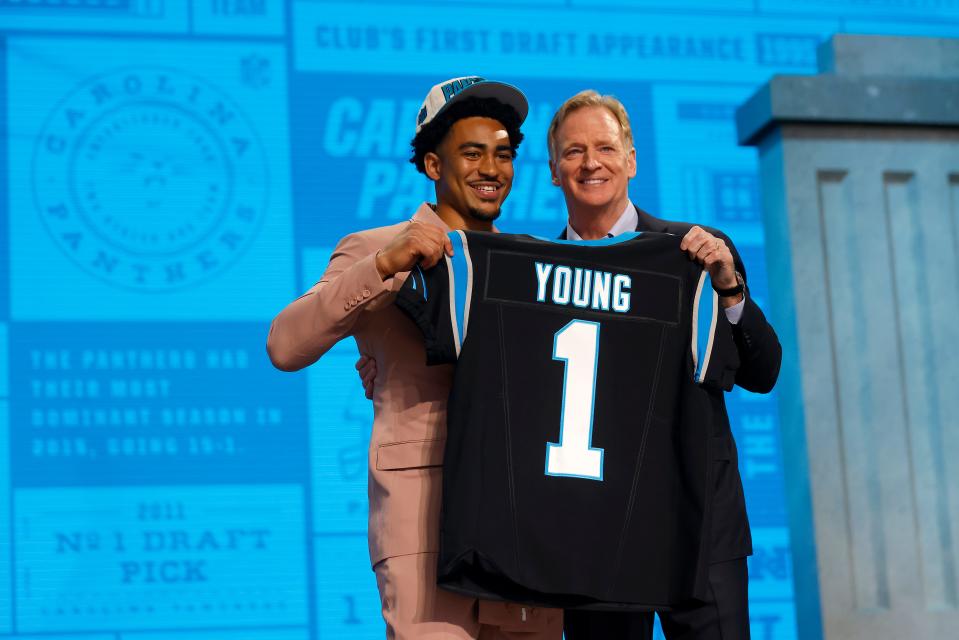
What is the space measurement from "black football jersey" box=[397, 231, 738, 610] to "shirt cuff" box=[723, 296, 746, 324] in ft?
0.12

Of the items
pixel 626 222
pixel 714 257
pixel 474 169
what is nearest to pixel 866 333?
pixel 626 222

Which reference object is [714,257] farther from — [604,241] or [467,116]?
[467,116]

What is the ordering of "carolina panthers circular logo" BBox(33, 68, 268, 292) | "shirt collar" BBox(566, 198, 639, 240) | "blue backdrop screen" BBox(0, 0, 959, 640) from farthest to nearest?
"carolina panthers circular logo" BBox(33, 68, 268, 292) → "blue backdrop screen" BBox(0, 0, 959, 640) → "shirt collar" BBox(566, 198, 639, 240)

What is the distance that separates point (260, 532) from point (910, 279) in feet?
6.89

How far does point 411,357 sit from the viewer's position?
6.24 ft

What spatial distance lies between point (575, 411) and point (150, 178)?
2.47 metres

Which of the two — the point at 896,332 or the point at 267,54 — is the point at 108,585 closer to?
the point at 267,54

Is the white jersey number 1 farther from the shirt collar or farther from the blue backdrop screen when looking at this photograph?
the blue backdrop screen

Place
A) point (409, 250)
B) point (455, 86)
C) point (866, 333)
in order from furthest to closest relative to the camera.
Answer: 1. point (866, 333)
2. point (455, 86)
3. point (409, 250)

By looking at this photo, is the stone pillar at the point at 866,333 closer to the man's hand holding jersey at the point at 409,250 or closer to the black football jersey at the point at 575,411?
the black football jersey at the point at 575,411

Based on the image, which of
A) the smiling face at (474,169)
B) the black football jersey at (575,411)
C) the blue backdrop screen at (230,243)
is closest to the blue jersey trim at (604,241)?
the black football jersey at (575,411)

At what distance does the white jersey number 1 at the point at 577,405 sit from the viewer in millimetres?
1881

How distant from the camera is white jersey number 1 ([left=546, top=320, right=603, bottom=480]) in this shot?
1881mm

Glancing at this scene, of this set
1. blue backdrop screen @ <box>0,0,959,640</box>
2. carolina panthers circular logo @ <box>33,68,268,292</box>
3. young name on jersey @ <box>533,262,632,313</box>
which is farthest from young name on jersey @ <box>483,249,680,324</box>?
carolina panthers circular logo @ <box>33,68,268,292</box>
